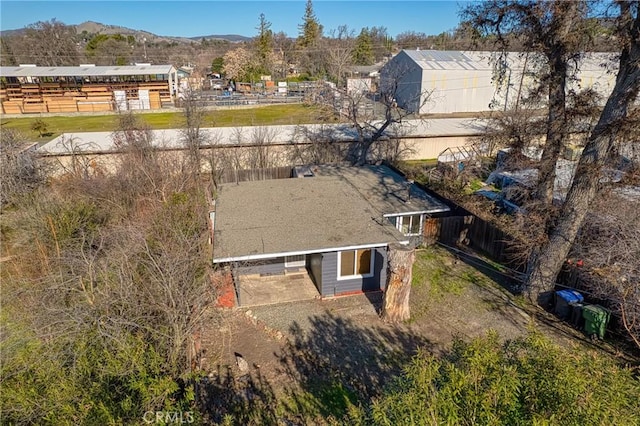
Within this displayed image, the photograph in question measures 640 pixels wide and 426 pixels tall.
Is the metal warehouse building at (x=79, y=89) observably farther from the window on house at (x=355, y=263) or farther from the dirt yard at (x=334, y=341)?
the dirt yard at (x=334, y=341)

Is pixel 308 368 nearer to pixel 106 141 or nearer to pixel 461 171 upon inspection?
pixel 461 171

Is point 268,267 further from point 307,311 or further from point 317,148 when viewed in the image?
point 317,148

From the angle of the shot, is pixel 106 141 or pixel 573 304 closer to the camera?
pixel 573 304

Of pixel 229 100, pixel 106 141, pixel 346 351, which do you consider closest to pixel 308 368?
pixel 346 351

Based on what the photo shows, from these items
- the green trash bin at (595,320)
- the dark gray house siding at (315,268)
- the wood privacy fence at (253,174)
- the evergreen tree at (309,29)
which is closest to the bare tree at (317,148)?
the wood privacy fence at (253,174)

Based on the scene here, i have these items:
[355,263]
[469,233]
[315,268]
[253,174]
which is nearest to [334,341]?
[355,263]

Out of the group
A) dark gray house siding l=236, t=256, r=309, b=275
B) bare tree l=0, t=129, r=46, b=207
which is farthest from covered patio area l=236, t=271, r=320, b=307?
bare tree l=0, t=129, r=46, b=207

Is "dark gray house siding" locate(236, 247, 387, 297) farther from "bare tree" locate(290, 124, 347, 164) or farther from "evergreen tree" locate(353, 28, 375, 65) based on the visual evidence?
"evergreen tree" locate(353, 28, 375, 65)
